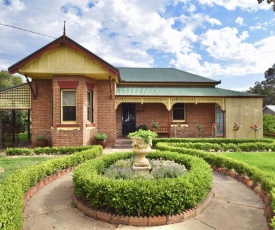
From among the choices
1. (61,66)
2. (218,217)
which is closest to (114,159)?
(218,217)

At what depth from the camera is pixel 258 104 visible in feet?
52.5

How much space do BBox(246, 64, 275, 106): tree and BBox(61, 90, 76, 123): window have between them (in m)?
48.4

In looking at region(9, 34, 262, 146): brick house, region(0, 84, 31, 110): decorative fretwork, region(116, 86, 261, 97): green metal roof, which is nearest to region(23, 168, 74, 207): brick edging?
region(9, 34, 262, 146): brick house

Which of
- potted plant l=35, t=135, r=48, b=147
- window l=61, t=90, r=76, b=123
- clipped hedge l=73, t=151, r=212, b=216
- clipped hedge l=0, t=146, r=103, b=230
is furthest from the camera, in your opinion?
potted plant l=35, t=135, r=48, b=147

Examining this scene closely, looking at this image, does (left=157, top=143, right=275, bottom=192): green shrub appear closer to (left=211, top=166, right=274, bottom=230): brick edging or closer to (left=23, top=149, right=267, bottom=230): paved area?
(left=211, top=166, right=274, bottom=230): brick edging

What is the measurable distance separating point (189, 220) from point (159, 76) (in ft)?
52.2

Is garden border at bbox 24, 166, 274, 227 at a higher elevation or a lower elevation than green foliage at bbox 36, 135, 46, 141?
lower

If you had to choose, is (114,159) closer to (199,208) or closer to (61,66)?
(199,208)

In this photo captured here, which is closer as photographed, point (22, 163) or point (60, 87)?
point (22, 163)

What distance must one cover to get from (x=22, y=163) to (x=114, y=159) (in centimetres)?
382

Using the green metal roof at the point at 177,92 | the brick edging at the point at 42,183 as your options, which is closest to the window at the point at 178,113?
the green metal roof at the point at 177,92

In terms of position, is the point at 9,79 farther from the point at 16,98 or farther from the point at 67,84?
the point at 67,84

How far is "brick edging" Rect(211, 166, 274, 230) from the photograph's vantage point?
4330 millimetres

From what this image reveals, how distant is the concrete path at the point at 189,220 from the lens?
13.2 feet
